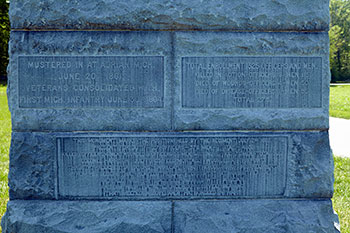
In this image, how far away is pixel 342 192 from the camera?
14.1 ft

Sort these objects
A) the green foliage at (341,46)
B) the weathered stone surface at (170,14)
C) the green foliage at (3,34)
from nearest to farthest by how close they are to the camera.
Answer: the weathered stone surface at (170,14)
the green foliage at (3,34)
the green foliage at (341,46)

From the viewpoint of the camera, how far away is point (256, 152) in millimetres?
3002

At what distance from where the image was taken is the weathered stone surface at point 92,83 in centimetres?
294

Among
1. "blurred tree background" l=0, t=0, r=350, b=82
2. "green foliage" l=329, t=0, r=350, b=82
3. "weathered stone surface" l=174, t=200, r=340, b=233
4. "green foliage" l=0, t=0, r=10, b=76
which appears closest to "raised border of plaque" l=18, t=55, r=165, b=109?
"weathered stone surface" l=174, t=200, r=340, b=233

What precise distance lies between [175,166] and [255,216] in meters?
0.81

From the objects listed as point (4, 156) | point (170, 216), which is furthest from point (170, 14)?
point (4, 156)

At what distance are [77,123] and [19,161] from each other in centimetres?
60

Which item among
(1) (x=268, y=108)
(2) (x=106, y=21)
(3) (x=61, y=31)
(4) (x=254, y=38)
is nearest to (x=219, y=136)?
(1) (x=268, y=108)

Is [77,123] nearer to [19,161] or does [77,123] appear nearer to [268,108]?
[19,161]

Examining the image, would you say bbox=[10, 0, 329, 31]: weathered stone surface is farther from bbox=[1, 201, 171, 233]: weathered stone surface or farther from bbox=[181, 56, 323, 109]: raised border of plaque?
bbox=[1, 201, 171, 233]: weathered stone surface

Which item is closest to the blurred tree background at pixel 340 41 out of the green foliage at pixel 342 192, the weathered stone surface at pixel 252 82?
the green foliage at pixel 342 192

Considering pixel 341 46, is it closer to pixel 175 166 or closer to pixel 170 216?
pixel 175 166

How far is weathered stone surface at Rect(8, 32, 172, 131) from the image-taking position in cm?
294

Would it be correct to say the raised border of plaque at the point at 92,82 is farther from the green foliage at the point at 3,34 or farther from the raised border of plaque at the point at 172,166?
the green foliage at the point at 3,34
